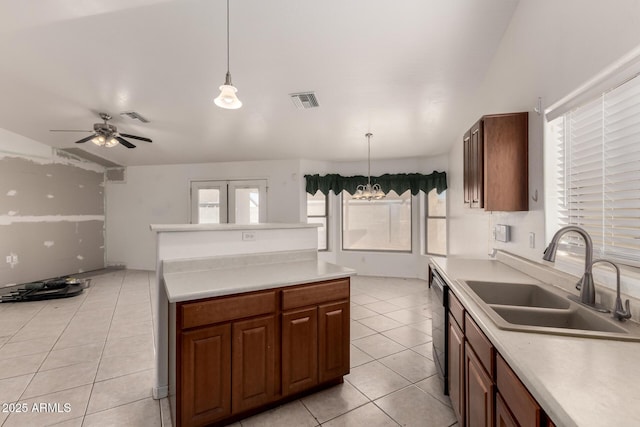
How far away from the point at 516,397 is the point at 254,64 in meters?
3.40

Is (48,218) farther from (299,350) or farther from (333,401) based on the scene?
(333,401)

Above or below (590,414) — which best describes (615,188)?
above

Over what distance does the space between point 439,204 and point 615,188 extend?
427cm

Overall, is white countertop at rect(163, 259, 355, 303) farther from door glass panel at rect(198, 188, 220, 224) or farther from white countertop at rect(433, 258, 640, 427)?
door glass panel at rect(198, 188, 220, 224)

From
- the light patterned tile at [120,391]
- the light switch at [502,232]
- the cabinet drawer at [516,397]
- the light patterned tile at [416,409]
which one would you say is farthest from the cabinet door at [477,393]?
the light patterned tile at [120,391]

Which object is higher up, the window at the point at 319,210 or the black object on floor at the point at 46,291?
the window at the point at 319,210

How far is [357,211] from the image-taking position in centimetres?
616

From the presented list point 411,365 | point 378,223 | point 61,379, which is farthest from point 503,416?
point 378,223

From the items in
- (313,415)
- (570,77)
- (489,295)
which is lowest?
(313,415)

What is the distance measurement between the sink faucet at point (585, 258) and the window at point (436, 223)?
13.9ft

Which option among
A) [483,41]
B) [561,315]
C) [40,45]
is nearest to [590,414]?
[561,315]

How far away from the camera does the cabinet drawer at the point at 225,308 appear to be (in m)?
1.65

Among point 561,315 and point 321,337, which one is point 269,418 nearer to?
point 321,337

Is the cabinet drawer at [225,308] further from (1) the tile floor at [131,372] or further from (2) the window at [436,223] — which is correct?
(2) the window at [436,223]
